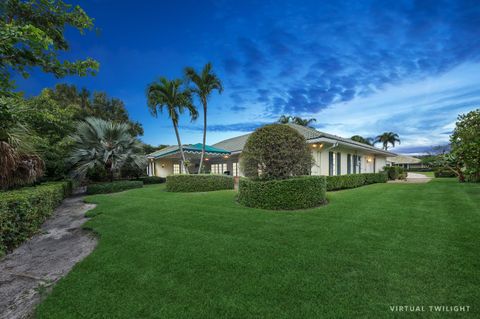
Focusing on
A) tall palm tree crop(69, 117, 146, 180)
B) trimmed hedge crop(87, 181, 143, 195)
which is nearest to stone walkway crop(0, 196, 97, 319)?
trimmed hedge crop(87, 181, 143, 195)

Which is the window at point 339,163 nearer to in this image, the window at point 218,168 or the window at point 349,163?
the window at point 349,163

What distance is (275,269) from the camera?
119 inches

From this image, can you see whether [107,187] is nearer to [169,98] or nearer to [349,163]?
[169,98]

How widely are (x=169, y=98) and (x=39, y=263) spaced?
36.5 feet

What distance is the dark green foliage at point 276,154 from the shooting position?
23.8 ft

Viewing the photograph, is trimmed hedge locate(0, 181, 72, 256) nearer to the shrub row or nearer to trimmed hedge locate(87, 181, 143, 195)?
trimmed hedge locate(87, 181, 143, 195)

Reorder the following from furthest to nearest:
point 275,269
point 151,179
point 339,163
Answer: point 151,179, point 339,163, point 275,269

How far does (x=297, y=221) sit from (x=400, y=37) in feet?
37.5

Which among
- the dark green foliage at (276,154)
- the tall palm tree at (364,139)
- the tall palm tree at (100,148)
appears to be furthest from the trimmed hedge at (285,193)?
the tall palm tree at (364,139)

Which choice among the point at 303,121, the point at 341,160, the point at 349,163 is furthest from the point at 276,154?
the point at 303,121

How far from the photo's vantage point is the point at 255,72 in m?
17.0

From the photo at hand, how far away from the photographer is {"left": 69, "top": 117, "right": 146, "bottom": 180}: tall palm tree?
41.0ft

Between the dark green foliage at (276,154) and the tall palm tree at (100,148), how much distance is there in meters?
9.58

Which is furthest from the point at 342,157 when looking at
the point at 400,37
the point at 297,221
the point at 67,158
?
the point at 67,158
